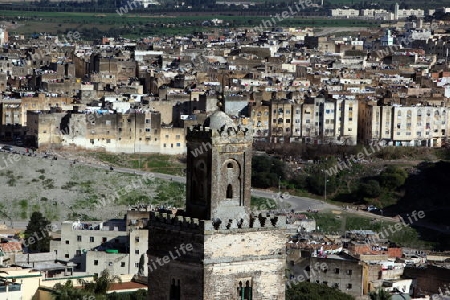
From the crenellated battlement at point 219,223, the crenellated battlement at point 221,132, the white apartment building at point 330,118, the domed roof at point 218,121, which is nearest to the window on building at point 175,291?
the crenellated battlement at point 219,223

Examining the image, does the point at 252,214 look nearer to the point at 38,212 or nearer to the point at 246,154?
the point at 246,154

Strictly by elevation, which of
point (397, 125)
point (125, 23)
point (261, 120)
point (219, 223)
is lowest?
point (125, 23)

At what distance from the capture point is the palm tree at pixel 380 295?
39531 mm

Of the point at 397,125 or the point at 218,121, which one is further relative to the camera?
the point at 397,125

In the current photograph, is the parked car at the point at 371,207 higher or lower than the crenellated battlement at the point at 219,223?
lower

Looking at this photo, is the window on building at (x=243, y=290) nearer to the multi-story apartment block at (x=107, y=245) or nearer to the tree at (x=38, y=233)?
the multi-story apartment block at (x=107, y=245)

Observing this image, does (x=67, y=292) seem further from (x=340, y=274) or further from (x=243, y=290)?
(x=243, y=290)

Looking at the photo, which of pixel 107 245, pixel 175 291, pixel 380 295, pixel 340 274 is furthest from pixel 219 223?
pixel 107 245

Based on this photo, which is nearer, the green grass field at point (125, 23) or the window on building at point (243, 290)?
the window on building at point (243, 290)

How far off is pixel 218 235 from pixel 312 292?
19.1 m

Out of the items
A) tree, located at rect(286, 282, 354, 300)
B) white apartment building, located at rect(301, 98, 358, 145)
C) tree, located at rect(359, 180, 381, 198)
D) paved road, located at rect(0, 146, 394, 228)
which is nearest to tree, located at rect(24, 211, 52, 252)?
paved road, located at rect(0, 146, 394, 228)

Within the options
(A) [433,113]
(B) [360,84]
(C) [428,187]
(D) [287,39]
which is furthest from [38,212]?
(D) [287,39]

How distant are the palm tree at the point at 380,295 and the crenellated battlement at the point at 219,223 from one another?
1763 centimetres

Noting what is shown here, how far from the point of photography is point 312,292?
4059 centimetres
